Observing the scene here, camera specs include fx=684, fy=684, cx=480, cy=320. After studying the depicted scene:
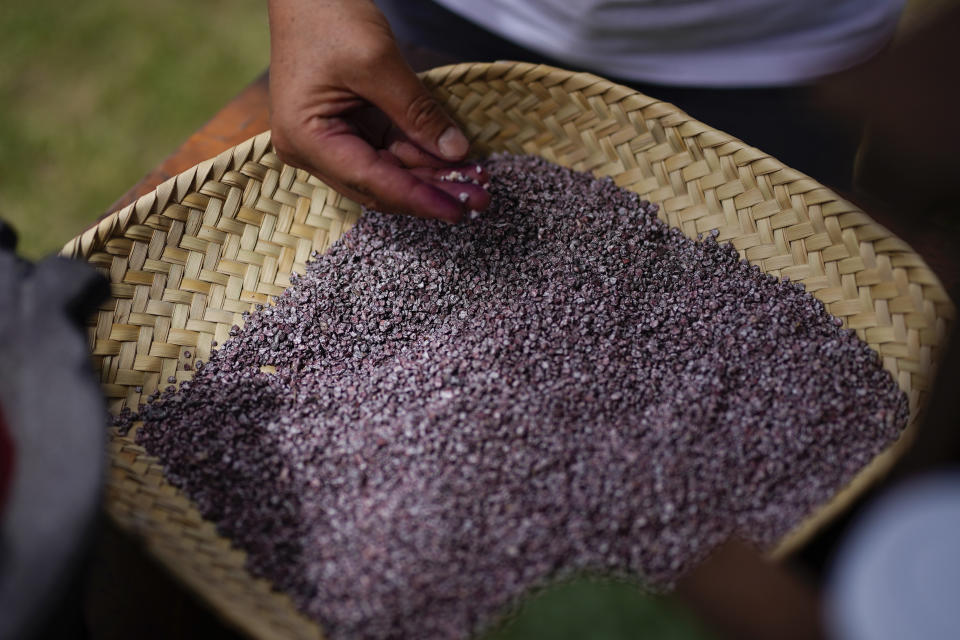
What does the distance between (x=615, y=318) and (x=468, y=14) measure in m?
0.67

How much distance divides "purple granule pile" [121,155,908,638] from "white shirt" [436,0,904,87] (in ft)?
0.87

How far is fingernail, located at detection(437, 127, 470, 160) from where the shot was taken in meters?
1.09

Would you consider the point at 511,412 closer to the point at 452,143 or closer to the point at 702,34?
the point at 452,143

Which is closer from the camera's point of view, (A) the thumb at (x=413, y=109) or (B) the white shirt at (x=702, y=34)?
(A) the thumb at (x=413, y=109)

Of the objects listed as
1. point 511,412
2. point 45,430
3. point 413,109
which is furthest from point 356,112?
point 45,430

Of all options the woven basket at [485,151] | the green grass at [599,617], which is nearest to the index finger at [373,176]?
the woven basket at [485,151]

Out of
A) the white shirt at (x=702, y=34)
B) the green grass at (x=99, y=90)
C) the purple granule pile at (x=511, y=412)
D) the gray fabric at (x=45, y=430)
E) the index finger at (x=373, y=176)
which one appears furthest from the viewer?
the green grass at (x=99, y=90)

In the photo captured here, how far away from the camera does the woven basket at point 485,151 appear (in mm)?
894

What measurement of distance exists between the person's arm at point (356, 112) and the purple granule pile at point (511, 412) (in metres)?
0.10

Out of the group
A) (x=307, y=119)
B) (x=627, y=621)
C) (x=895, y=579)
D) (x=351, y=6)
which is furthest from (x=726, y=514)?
(x=351, y=6)

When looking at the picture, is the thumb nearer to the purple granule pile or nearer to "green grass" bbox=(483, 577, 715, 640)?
the purple granule pile

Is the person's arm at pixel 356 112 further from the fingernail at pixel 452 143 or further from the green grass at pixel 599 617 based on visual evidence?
the green grass at pixel 599 617

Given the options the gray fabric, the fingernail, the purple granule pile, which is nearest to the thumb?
the fingernail

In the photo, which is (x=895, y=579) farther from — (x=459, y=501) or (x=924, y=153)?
(x=459, y=501)
